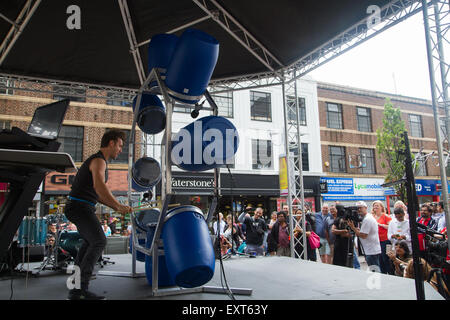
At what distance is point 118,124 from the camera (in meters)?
14.9

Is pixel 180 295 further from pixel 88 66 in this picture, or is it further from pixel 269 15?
pixel 88 66

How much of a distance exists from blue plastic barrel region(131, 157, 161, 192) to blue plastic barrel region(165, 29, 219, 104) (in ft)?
4.87

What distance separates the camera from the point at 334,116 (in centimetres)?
1980

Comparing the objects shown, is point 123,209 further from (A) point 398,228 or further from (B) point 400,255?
(A) point 398,228

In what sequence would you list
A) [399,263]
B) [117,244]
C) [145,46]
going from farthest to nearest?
1. [117,244]
2. [145,46]
3. [399,263]

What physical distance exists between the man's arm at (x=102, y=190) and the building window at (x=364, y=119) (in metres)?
20.1

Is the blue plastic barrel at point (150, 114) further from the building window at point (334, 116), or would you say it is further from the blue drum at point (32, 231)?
the building window at point (334, 116)

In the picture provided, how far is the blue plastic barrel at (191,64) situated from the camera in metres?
2.79

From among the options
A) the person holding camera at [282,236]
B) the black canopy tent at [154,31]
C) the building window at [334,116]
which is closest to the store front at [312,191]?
the building window at [334,116]

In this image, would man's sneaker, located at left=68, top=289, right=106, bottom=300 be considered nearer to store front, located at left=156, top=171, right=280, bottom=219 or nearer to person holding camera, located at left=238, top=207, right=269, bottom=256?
person holding camera, located at left=238, top=207, right=269, bottom=256

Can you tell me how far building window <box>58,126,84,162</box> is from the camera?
13953mm

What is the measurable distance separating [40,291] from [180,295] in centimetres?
156
